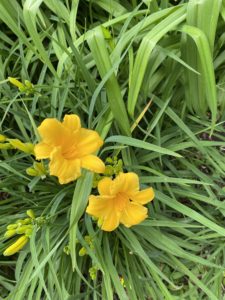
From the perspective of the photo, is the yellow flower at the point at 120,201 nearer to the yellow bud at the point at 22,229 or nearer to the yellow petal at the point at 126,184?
the yellow petal at the point at 126,184

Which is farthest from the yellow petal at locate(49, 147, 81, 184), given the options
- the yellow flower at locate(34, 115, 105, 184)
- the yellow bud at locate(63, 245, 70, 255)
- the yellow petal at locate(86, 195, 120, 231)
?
the yellow bud at locate(63, 245, 70, 255)

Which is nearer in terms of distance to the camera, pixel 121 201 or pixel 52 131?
pixel 52 131

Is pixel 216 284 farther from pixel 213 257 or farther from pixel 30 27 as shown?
pixel 30 27

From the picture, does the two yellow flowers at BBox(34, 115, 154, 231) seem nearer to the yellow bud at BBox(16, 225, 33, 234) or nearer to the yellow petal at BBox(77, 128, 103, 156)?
the yellow petal at BBox(77, 128, 103, 156)

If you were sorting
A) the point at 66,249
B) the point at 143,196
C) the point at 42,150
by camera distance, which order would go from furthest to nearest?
the point at 66,249 < the point at 143,196 < the point at 42,150

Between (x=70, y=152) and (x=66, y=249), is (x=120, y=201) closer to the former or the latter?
(x=70, y=152)

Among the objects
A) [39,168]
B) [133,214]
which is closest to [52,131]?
[39,168]

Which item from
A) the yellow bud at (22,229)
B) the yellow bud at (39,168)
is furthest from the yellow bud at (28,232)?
the yellow bud at (39,168)

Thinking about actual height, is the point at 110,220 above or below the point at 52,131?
below
